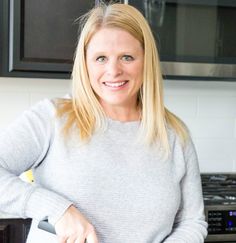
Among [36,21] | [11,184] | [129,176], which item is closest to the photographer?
[11,184]

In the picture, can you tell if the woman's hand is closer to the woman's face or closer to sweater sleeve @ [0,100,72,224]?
sweater sleeve @ [0,100,72,224]

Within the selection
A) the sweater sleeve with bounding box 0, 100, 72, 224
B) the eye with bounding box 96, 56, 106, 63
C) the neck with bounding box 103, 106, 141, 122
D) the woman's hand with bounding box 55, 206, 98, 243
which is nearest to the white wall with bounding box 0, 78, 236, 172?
the neck with bounding box 103, 106, 141, 122

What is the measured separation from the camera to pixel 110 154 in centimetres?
105

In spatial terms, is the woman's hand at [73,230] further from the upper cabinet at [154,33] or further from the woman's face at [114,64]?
the upper cabinet at [154,33]

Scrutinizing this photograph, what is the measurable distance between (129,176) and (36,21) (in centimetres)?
71

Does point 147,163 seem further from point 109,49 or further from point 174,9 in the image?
point 174,9

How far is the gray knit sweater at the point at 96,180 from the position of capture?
0.95 m

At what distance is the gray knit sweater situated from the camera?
0.95 metres

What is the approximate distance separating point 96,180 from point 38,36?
664 mm

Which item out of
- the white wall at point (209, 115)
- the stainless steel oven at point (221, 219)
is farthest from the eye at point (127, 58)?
the white wall at point (209, 115)

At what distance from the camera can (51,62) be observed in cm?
146

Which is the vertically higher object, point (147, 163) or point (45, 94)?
point (45, 94)

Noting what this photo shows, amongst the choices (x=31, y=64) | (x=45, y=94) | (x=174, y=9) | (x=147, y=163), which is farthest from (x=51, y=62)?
(x=147, y=163)

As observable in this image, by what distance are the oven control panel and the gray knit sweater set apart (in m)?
0.28
